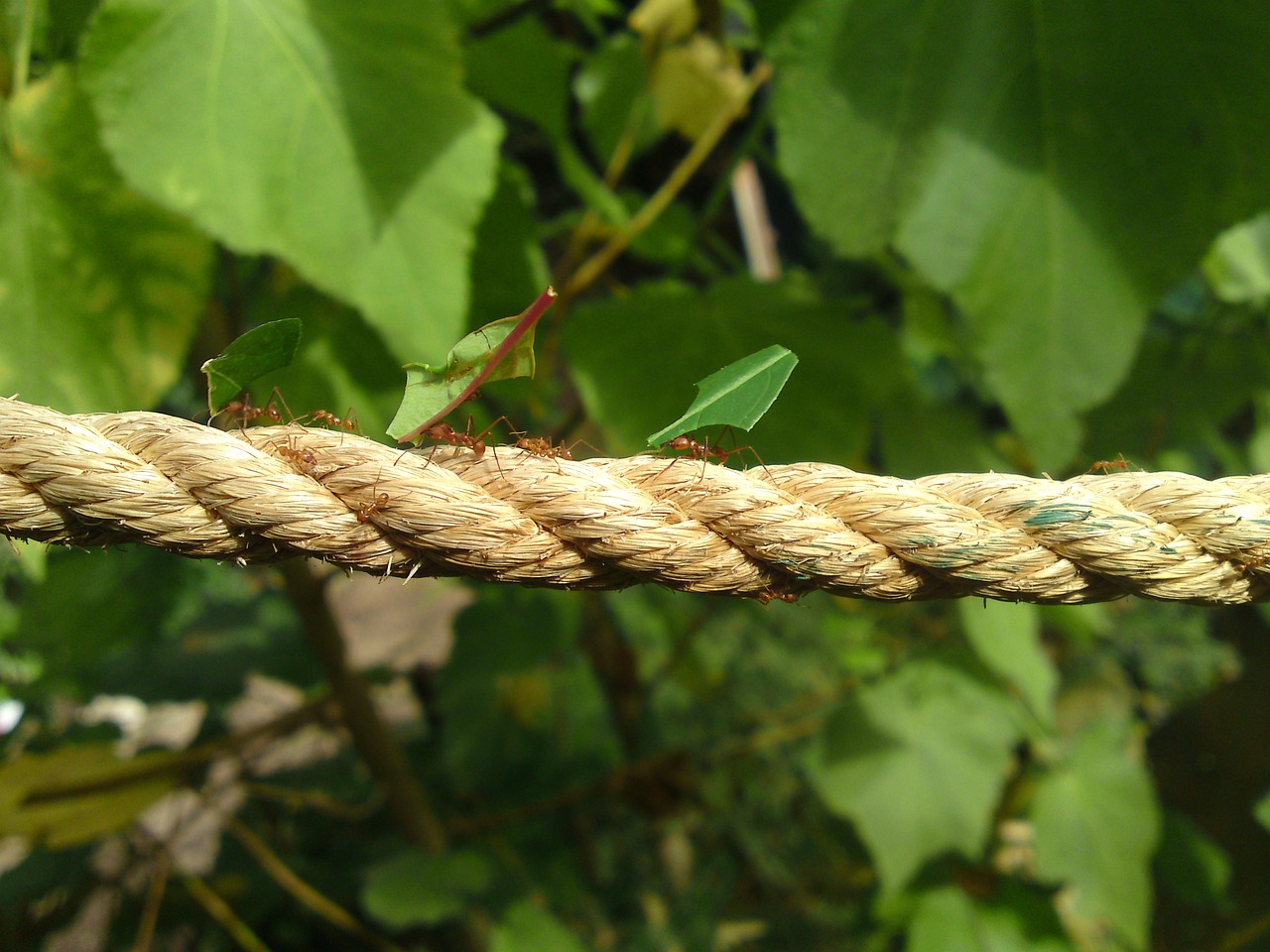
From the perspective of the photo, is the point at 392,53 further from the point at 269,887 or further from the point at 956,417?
the point at 269,887

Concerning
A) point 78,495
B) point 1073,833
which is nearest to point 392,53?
point 78,495

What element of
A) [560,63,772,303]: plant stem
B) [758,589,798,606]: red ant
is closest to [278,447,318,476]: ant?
[758,589,798,606]: red ant

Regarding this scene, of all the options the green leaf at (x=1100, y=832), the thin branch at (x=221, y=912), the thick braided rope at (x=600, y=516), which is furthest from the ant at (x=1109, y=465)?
the thin branch at (x=221, y=912)

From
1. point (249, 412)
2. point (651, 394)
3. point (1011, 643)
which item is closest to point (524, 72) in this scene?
point (651, 394)

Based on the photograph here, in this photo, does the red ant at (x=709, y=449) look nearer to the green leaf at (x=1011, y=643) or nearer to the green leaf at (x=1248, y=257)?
the green leaf at (x=1011, y=643)

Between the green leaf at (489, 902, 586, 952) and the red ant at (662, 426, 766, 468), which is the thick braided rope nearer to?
the red ant at (662, 426, 766, 468)
